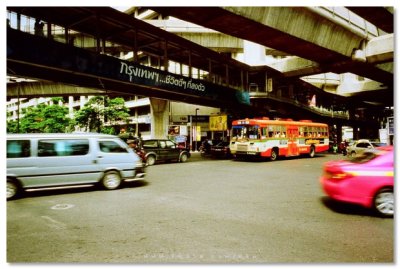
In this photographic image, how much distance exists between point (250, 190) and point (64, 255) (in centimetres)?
625

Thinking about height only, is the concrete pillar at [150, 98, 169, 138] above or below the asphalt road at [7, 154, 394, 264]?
above

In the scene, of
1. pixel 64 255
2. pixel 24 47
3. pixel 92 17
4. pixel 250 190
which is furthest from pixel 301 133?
pixel 64 255

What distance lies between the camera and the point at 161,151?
18766 millimetres

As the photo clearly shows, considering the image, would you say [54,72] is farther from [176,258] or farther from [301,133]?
[301,133]

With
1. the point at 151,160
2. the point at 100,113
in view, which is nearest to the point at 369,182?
the point at 151,160

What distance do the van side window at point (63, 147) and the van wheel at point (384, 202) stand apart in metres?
8.09

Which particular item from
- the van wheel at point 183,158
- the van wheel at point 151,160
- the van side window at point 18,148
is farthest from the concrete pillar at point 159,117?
the van side window at point 18,148

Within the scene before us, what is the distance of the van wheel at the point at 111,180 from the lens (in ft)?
31.2

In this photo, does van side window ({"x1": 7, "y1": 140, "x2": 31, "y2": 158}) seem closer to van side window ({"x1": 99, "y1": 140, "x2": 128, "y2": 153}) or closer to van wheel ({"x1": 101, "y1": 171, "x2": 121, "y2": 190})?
van side window ({"x1": 99, "y1": 140, "x2": 128, "y2": 153})

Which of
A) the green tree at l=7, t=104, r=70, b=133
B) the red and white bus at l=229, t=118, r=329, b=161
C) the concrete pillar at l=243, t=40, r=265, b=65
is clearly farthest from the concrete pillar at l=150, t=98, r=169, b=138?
the green tree at l=7, t=104, r=70, b=133

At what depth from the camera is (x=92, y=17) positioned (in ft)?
45.7

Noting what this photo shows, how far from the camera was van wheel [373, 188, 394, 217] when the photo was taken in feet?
20.3

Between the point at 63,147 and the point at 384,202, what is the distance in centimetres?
868

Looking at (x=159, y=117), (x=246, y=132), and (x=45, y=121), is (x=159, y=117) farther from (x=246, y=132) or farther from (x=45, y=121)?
(x=45, y=121)
